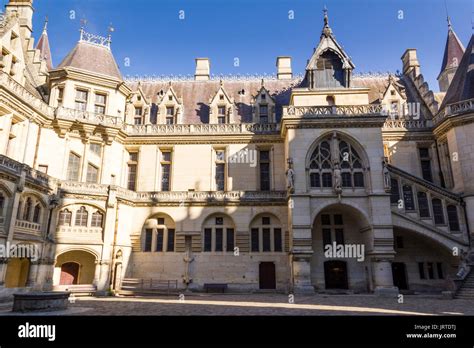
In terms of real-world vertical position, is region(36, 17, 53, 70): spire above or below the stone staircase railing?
above

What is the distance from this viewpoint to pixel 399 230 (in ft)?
87.3

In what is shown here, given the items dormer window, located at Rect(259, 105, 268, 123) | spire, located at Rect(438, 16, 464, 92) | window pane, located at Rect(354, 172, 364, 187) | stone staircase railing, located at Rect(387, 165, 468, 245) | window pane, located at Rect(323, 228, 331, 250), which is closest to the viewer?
stone staircase railing, located at Rect(387, 165, 468, 245)

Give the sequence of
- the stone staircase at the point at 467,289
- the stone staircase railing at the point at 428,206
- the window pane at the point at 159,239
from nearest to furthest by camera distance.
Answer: the stone staircase at the point at 467,289 → the stone staircase railing at the point at 428,206 → the window pane at the point at 159,239

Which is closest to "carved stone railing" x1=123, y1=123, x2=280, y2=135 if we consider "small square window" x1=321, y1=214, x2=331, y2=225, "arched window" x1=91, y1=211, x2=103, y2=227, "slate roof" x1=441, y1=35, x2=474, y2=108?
"arched window" x1=91, y1=211, x2=103, y2=227

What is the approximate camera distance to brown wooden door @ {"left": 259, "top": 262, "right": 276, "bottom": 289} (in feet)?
88.2

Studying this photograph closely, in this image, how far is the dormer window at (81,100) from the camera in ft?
92.2

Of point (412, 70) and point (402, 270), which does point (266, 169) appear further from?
point (412, 70)

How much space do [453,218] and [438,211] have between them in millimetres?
1204

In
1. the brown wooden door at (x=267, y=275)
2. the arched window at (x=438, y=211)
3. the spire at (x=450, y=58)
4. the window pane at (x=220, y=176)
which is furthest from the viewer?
the spire at (x=450, y=58)

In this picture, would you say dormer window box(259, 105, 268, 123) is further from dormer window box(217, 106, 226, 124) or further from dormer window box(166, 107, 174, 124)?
dormer window box(166, 107, 174, 124)

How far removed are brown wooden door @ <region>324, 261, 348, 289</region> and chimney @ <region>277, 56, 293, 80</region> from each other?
21988mm

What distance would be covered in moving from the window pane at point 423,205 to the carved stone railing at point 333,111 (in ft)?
24.8

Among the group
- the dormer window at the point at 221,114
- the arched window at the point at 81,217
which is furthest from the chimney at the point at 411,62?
the arched window at the point at 81,217

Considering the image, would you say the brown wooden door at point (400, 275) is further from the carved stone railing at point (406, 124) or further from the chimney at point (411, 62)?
the chimney at point (411, 62)
